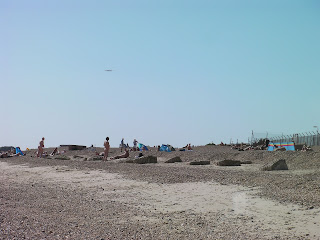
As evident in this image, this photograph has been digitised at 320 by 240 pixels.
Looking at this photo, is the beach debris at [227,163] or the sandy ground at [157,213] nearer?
the sandy ground at [157,213]

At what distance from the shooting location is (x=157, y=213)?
747 cm

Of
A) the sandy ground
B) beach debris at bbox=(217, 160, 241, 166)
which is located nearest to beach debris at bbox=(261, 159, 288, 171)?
the sandy ground

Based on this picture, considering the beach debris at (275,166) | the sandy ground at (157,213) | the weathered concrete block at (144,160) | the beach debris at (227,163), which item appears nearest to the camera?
the sandy ground at (157,213)

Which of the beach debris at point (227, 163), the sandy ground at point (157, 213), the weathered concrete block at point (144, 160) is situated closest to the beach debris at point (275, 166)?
the sandy ground at point (157, 213)

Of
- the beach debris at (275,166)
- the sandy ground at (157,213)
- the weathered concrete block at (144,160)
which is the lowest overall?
the sandy ground at (157,213)

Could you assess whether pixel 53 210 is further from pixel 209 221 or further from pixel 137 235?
pixel 209 221

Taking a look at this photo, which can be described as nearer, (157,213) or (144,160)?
(157,213)

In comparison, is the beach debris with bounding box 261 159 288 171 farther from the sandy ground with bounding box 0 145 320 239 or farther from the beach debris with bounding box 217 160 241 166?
the beach debris with bounding box 217 160 241 166

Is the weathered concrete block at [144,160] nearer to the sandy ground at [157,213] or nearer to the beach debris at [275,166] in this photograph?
the beach debris at [275,166]

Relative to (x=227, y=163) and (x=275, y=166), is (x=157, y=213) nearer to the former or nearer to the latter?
(x=275, y=166)

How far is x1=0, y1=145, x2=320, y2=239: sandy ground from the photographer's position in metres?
5.79

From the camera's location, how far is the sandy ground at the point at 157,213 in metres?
5.79

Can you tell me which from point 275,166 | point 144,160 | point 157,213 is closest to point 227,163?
point 275,166

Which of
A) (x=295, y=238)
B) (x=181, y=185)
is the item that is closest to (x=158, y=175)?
(x=181, y=185)
